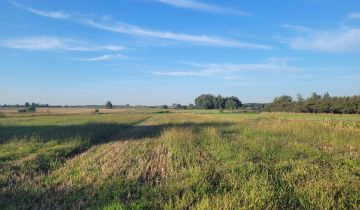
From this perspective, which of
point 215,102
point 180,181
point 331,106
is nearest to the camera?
point 180,181

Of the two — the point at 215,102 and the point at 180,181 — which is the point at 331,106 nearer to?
the point at 180,181

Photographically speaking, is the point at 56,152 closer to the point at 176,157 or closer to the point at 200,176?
the point at 176,157

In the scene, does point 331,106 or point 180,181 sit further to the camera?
point 331,106

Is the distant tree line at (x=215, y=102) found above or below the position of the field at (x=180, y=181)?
above

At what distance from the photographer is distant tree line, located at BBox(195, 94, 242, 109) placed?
513ft

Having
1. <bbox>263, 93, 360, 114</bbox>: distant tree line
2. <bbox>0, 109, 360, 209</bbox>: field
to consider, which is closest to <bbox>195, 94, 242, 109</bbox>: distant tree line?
<bbox>263, 93, 360, 114</bbox>: distant tree line

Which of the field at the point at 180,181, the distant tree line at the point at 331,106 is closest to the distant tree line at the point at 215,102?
the distant tree line at the point at 331,106

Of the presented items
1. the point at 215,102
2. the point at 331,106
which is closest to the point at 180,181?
the point at 331,106

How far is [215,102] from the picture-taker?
555 ft

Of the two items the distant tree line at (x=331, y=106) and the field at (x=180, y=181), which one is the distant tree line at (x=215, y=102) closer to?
the distant tree line at (x=331, y=106)

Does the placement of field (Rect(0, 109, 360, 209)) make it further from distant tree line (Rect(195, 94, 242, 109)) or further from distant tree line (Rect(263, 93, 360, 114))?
distant tree line (Rect(195, 94, 242, 109))

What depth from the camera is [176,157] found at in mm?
13984

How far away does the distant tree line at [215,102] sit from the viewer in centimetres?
15632

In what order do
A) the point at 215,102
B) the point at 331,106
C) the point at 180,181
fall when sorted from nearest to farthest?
the point at 180,181, the point at 331,106, the point at 215,102
